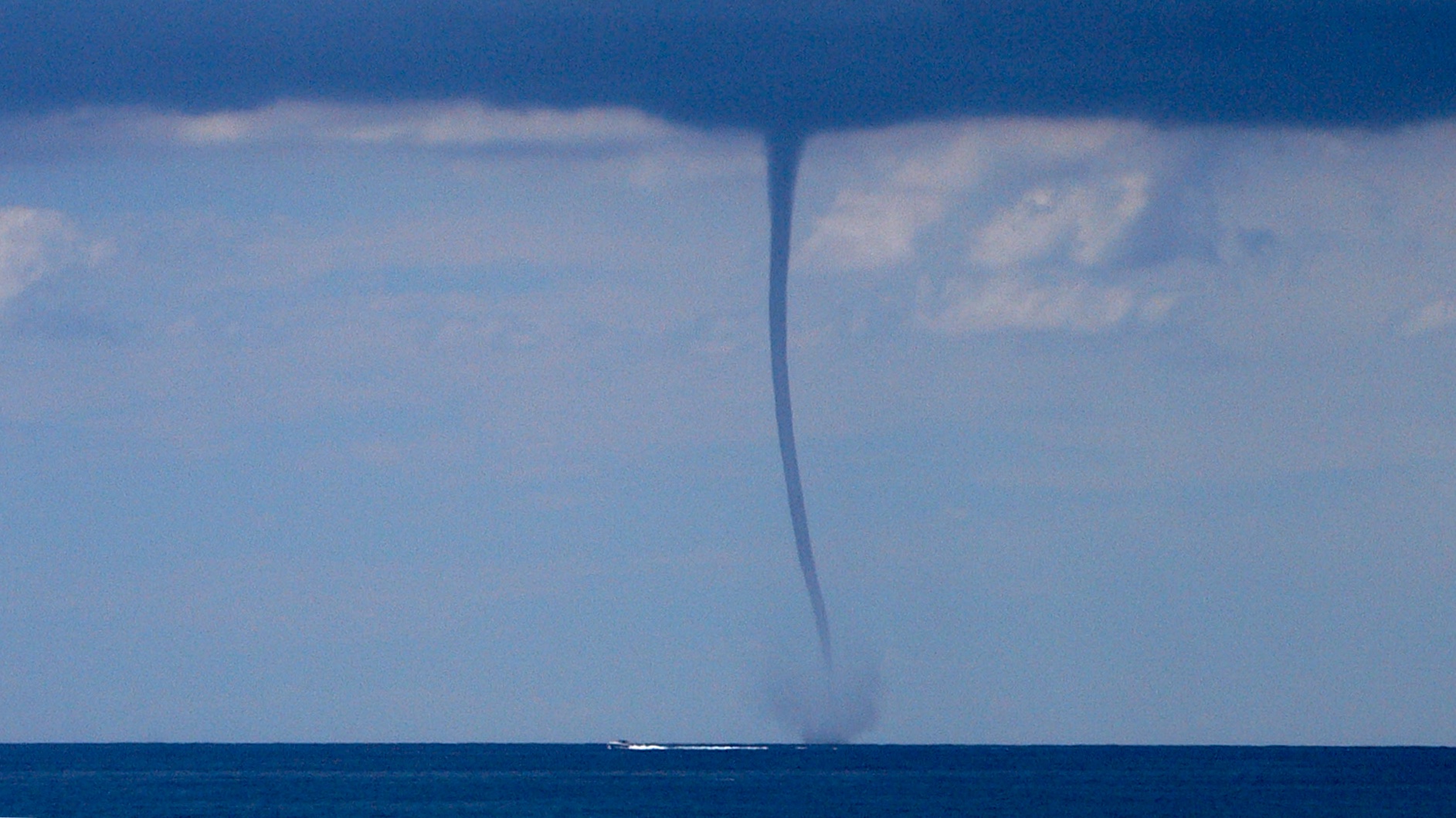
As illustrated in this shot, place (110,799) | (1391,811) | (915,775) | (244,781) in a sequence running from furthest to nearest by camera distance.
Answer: (915,775) < (244,781) < (110,799) < (1391,811)

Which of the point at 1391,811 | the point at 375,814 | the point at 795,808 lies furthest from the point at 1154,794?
the point at 375,814

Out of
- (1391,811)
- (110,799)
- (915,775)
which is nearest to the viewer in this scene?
(1391,811)

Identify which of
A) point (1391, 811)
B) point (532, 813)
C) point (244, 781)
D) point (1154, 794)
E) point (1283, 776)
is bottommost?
point (1283, 776)

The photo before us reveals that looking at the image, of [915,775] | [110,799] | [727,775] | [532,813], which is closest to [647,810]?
[532,813]

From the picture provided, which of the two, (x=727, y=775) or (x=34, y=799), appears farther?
(x=727, y=775)

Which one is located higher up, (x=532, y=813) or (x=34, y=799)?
(x=532, y=813)

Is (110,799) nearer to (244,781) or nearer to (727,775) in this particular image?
(244,781)

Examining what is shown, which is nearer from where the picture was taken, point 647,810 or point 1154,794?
point 647,810

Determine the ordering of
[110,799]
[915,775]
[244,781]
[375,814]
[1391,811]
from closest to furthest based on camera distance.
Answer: [375,814]
[1391,811]
[110,799]
[244,781]
[915,775]

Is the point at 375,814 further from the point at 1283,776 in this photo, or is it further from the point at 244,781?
the point at 1283,776
